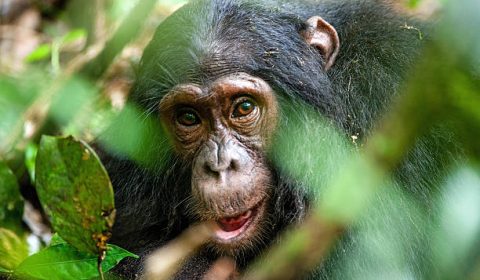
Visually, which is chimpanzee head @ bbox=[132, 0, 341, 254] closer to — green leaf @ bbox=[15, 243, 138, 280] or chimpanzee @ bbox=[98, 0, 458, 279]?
chimpanzee @ bbox=[98, 0, 458, 279]

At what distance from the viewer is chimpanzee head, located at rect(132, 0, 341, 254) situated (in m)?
3.62

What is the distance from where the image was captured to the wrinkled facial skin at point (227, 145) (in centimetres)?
343

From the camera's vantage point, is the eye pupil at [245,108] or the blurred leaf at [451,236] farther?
the eye pupil at [245,108]

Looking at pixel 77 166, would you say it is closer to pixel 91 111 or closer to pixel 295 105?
pixel 295 105

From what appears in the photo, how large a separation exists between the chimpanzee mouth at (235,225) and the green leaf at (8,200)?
1457 millimetres

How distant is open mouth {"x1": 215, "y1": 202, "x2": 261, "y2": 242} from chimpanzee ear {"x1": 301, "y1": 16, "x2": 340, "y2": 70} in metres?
1.00

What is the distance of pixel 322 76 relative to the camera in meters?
3.87

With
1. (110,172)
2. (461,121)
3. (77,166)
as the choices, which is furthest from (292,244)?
(110,172)

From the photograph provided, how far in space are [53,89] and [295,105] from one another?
101 inches

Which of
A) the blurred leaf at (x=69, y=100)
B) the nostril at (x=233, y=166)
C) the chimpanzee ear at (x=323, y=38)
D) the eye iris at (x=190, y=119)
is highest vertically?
the chimpanzee ear at (x=323, y=38)

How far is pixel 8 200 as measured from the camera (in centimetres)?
427

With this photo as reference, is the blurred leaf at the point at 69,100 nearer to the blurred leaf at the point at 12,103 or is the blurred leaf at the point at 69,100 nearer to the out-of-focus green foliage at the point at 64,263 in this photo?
the blurred leaf at the point at 12,103

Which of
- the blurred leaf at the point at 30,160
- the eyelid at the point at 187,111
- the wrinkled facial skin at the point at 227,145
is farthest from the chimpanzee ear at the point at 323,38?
the blurred leaf at the point at 30,160

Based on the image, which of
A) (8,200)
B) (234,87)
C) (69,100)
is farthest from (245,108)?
(69,100)
